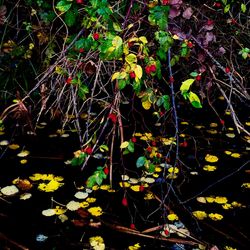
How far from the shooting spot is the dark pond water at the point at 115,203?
2.09 meters

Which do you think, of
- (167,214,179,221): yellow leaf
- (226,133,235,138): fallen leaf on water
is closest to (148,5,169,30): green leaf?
(167,214,179,221): yellow leaf

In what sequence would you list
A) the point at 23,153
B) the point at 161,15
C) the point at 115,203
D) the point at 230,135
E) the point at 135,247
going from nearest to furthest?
the point at 161,15 → the point at 135,247 → the point at 115,203 → the point at 23,153 → the point at 230,135

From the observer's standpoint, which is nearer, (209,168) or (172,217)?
(172,217)

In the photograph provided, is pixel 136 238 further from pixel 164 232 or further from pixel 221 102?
pixel 221 102

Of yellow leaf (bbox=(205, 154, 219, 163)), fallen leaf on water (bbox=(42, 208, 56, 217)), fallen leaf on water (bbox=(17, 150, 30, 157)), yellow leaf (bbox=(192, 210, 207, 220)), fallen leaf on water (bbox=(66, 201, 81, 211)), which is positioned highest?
yellow leaf (bbox=(192, 210, 207, 220))

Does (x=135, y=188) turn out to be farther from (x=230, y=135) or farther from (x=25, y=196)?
(x=230, y=135)

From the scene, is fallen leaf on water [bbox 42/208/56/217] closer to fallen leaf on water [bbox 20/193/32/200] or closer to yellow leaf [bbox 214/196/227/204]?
fallen leaf on water [bbox 20/193/32/200]

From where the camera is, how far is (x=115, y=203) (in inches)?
93.7

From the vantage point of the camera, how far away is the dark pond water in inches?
82.1

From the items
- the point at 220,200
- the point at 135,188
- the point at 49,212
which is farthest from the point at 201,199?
the point at 49,212

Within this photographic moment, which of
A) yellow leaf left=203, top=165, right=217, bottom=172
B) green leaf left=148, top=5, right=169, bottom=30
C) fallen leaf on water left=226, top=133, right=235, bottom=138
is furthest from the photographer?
fallen leaf on water left=226, top=133, right=235, bottom=138

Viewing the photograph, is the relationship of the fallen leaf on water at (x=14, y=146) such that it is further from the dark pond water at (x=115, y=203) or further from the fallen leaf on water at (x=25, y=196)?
the fallen leaf on water at (x=25, y=196)

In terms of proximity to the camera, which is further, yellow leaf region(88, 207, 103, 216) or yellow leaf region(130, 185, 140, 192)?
yellow leaf region(130, 185, 140, 192)

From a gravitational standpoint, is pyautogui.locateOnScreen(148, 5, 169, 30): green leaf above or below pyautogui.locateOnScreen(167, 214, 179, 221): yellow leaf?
above
